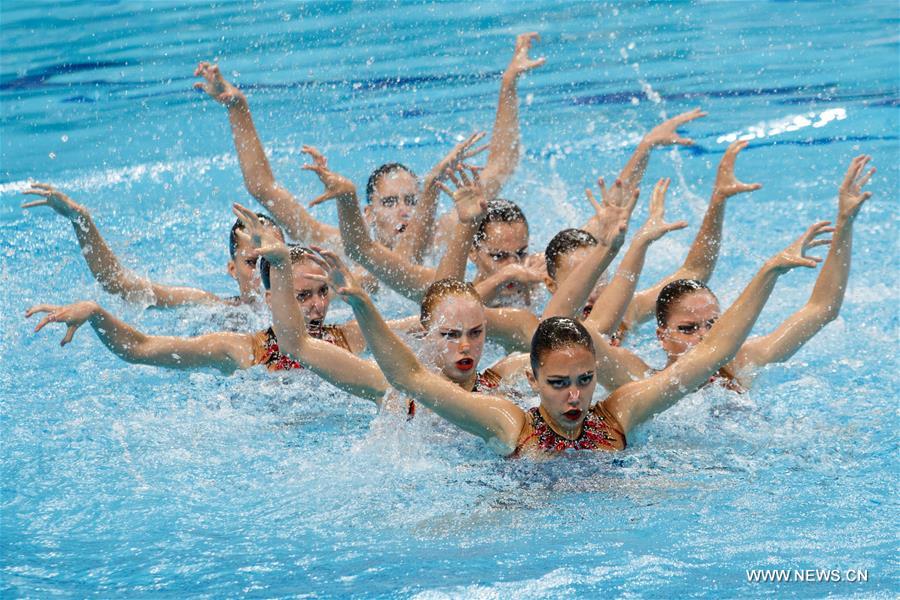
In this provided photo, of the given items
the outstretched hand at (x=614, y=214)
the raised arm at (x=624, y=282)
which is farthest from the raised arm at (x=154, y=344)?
the outstretched hand at (x=614, y=214)

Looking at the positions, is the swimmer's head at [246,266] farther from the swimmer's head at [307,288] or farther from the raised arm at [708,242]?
the raised arm at [708,242]

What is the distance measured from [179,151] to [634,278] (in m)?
4.54

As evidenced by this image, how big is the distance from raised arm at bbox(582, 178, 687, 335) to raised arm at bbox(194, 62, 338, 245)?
1680 millimetres

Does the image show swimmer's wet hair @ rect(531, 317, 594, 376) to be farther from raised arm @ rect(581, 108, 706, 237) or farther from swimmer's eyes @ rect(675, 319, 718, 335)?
raised arm @ rect(581, 108, 706, 237)

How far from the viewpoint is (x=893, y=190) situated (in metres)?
6.89

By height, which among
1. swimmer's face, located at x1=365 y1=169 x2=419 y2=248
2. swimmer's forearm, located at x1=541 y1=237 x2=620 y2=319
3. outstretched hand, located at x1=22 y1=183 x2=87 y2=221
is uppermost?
swimmer's face, located at x1=365 y1=169 x2=419 y2=248

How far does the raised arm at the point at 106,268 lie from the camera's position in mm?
4355

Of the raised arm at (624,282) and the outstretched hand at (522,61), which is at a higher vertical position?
the outstretched hand at (522,61)

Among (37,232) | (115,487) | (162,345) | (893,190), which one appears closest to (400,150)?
(37,232)

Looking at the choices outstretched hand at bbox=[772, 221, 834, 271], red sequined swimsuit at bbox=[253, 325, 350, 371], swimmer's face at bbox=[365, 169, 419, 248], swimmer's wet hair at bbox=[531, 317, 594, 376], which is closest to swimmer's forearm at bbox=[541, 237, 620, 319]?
swimmer's wet hair at bbox=[531, 317, 594, 376]

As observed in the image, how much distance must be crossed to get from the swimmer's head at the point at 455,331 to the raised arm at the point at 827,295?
3.43 ft

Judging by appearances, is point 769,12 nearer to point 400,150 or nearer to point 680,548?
point 400,150

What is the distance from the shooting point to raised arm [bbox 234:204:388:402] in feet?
11.5

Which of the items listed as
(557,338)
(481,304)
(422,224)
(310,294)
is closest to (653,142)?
(422,224)
